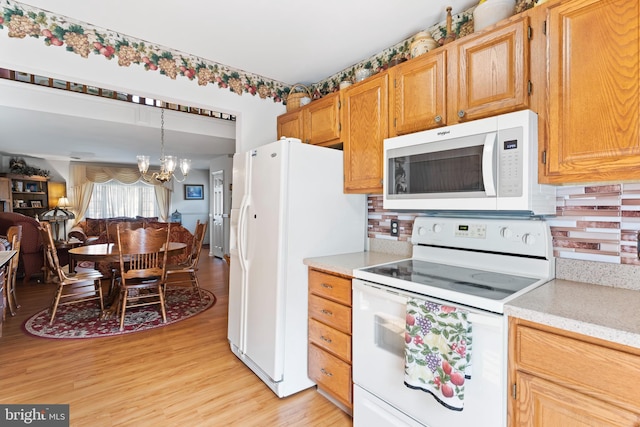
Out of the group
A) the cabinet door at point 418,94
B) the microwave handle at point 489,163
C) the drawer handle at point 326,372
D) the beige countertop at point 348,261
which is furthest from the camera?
the drawer handle at point 326,372

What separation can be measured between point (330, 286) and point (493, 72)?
1.38m

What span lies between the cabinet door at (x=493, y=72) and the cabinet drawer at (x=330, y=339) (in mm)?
1337

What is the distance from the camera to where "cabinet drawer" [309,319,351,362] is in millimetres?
1749

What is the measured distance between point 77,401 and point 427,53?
2897 millimetres

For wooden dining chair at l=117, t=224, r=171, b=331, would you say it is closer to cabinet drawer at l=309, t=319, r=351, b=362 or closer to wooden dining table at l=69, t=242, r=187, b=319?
wooden dining table at l=69, t=242, r=187, b=319

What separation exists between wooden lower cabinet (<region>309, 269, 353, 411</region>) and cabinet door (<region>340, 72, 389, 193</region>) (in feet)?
2.17

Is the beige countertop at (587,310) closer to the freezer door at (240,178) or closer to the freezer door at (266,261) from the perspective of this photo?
the freezer door at (266,261)

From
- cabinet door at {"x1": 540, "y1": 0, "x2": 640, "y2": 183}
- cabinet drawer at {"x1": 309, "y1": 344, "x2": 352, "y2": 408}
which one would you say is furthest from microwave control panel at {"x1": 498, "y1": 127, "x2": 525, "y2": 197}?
cabinet drawer at {"x1": 309, "y1": 344, "x2": 352, "y2": 408}

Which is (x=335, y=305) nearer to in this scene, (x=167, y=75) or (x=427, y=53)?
(x=427, y=53)

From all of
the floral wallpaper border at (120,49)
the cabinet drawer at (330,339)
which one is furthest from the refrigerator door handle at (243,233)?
the floral wallpaper border at (120,49)

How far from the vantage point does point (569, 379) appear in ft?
3.23

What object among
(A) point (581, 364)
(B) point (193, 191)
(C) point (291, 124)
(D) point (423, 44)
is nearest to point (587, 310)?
(A) point (581, 364)

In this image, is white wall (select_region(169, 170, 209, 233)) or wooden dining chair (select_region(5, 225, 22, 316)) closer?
wooden dining chair (select_region(5, 225, 22, 316))

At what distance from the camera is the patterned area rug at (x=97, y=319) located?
2.91m
